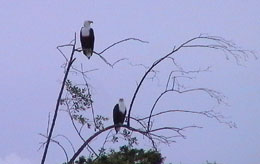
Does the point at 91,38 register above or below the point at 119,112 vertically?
above

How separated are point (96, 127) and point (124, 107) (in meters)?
2.04

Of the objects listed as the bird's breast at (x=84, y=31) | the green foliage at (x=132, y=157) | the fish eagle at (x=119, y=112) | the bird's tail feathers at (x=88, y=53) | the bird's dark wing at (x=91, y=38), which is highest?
the bird's breast at (x=84, y=31)

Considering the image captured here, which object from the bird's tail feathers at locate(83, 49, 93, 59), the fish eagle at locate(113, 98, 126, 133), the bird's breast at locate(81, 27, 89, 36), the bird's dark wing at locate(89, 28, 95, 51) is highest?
the bird's breast at locate(81, 27, 89, 36)

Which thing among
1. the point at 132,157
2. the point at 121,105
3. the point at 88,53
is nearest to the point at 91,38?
the point at 88,53

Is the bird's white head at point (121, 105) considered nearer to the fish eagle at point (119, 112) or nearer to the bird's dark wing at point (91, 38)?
the fish eagle at point (119, 112)

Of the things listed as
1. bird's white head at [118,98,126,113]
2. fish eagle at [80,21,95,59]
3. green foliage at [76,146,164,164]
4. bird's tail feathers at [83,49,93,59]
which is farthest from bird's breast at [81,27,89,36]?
green foliage at [76,146,164,164]

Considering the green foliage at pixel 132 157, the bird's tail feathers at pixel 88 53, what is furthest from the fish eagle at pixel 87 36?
the green foliage at pixel 132 157

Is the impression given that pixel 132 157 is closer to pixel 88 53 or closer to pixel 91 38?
pixel 88 53

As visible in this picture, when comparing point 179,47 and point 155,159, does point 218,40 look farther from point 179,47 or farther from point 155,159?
point 155,159

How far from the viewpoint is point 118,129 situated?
7723 millimetres

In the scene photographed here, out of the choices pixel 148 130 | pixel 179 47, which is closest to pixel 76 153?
pixel 148 130

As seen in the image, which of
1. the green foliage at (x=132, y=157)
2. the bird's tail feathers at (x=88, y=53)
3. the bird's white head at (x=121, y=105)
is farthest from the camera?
the bird's white head at (x=121, y=105)

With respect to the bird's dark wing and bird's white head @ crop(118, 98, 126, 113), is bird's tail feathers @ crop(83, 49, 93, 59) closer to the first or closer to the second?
the bird's dark wing

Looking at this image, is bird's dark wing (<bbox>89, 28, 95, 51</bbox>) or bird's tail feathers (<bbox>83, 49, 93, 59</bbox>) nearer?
bird's tail feathers (<bbox>83, 49, 93, 59</bbox>)
